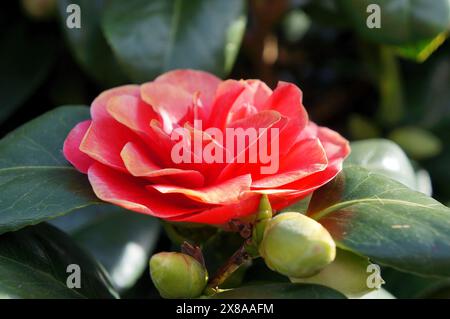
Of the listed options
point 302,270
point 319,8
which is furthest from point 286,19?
point 302,270

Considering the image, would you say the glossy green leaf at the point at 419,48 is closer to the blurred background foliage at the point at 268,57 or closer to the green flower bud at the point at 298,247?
the blurred background foliage at the point at 268,57

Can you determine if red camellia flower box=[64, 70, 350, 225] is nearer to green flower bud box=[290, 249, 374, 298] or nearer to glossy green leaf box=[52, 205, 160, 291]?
green flower bud box=[290, 249, 374, 298]

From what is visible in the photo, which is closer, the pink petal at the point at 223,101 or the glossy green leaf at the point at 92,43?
the pink petal at the point at 223,101

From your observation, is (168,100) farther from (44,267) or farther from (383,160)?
(383,160)

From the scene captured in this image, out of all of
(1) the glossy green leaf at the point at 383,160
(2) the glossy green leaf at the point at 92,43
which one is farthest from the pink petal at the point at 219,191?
(2) the glossy green leaf at the point at 92,43

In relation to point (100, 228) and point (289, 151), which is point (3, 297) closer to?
point (289, 151)

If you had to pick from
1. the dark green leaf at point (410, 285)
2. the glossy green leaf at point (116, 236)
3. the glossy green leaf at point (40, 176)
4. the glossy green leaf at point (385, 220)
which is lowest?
the dark green leaf at point (410, 285)
